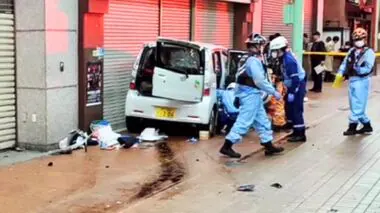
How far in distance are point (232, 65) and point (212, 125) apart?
173 cm

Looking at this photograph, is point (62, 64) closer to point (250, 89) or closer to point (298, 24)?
point (250, 89)

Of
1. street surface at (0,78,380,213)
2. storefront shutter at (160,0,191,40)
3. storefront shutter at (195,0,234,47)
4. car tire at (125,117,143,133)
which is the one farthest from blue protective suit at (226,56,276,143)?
storefront shutter at (195,0,234,47)

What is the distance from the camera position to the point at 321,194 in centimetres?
815

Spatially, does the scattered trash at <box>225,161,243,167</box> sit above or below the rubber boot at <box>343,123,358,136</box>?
below

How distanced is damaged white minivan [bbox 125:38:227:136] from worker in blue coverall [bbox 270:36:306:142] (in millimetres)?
1212

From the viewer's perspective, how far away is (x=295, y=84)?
11586 mm

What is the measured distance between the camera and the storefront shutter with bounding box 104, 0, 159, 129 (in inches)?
491

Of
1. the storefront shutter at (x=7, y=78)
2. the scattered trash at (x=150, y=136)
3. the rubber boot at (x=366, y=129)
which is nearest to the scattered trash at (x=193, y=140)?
the scattered trash at (x=150, y=136)

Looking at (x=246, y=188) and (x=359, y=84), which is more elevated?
(x=359, y=84)

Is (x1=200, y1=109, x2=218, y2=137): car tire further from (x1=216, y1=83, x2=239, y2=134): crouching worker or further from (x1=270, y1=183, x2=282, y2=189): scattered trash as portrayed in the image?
(x1=270, y1=183, x2=282, y2=189): scattered trash

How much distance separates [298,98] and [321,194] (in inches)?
151

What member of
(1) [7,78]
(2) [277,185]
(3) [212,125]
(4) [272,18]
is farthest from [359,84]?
A: (4) [272,18]

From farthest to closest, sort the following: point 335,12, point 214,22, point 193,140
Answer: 1. point 335,12
2. point 214,22
3. point 193,140

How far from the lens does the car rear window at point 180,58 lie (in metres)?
11.7
